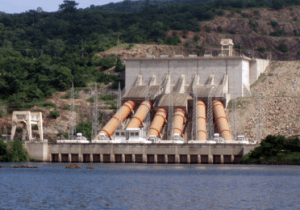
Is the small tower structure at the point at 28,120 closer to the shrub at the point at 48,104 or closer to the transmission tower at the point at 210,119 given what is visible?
the shrub at the point at 48,104

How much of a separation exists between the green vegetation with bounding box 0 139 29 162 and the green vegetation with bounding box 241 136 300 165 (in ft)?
138

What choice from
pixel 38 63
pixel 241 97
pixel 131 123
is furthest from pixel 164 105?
pixel 38 63

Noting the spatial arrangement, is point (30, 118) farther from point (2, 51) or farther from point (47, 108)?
point (2, 51)

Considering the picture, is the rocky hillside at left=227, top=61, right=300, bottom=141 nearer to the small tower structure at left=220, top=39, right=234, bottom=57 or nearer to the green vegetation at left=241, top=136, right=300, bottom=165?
the small tower structure at left=220, top=39, right=234, bottom=57

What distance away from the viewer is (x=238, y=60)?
479ft

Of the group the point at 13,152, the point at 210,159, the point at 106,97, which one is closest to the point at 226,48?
the point at 106,97

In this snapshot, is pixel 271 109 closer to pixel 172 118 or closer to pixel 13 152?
pixel 172 118

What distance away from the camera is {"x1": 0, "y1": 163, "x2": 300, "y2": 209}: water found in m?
59.1

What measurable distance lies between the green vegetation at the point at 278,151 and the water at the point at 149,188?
1030 centimetres

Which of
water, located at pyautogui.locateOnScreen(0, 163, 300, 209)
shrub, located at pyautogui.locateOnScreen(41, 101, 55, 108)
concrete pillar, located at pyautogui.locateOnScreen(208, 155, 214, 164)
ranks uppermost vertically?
shrub, located at pyautogui.locateOnScreen(41, 101, 55, 108)

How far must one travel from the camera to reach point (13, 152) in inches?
4742

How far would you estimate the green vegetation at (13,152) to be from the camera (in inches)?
4715

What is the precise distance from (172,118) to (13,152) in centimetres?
3276

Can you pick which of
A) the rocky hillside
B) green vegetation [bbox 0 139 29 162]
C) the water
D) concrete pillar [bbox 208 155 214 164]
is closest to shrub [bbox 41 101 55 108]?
green vegetation [bbox 0 139 29 162]
